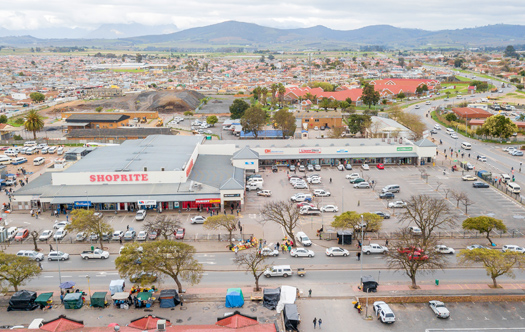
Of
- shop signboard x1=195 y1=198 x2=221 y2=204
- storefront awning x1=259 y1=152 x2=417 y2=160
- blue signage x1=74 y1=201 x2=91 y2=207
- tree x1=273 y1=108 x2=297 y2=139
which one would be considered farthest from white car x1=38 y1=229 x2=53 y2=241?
tree x1=273 y1=108 x2=297 y2=139

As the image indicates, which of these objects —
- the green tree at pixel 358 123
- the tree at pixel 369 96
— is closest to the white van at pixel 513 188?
the green tree at pixel 358 123

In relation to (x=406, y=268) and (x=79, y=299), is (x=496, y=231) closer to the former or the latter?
(x=406, y=268)

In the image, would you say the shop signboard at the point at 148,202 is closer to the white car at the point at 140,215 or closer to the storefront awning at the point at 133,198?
the storefront awning at the point at 133,198

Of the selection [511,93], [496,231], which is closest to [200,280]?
[496,231]

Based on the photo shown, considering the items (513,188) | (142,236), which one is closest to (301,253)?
(142,236)

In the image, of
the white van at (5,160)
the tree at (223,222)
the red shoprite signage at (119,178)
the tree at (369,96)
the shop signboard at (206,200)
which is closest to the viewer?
the tree at (223,222)
